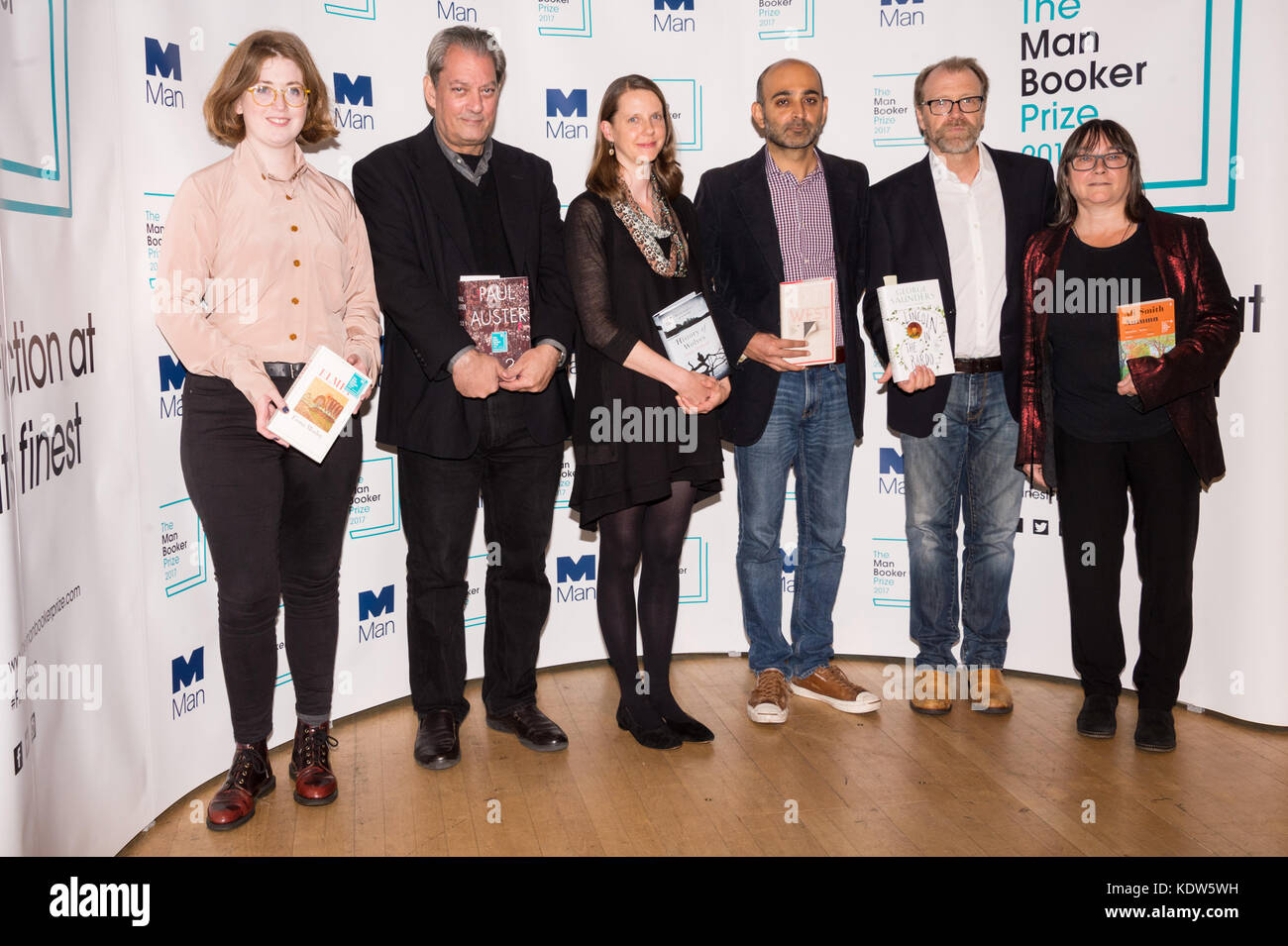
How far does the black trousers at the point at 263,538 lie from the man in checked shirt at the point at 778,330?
4.64 feet

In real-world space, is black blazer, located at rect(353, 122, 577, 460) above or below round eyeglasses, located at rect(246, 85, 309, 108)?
below

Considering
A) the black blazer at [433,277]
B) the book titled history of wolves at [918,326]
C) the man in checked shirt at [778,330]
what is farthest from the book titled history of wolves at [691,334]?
the book titled history of wolves at [918,326]

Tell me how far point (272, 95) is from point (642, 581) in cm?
190

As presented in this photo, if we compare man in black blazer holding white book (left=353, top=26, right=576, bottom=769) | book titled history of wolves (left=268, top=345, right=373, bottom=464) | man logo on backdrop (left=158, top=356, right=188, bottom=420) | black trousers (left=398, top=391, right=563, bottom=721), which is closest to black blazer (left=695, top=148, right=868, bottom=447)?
man in black blazer holding white book (left=353, top=26, right=576, bottom=769)

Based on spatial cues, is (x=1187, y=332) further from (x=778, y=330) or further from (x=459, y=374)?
(x=459, y=374)

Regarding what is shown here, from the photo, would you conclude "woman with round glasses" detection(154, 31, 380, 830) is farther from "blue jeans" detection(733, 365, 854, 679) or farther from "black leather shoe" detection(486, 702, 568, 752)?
"blue jeans" detection(733, 365, 854, 679)

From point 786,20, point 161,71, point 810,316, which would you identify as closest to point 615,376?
point 810,316

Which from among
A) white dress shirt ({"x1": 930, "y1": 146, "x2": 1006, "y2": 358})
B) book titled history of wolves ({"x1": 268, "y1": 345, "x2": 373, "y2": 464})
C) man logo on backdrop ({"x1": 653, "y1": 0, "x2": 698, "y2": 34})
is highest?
man logo on backdrop ({"x1": 653, "y1": 0, "x2": 698, "y2": 34})

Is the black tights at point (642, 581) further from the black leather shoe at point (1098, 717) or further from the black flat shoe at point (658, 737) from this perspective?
the black leather shoe at point (1098, 717)

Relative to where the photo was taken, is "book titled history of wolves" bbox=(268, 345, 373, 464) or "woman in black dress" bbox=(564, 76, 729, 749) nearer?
"book titled history of wolves" bbox=(268, 345, 373, 464)

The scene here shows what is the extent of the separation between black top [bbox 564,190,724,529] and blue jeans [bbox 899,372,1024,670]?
1.06m

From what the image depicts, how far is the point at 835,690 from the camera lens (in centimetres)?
416

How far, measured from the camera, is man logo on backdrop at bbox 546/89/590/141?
179 inches

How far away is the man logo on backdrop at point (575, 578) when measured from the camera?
479cm
